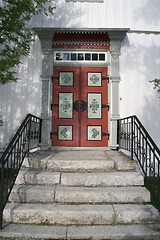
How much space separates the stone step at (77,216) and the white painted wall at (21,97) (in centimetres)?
335

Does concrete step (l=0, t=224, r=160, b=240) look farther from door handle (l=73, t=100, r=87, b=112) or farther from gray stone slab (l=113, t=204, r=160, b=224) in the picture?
door handle (l=73, t=100, r=87, b=112)

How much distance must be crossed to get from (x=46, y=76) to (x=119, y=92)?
2.25m

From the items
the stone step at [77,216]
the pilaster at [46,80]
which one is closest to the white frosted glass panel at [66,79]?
the pilaster at [46,80]

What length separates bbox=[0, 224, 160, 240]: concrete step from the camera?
2.77m

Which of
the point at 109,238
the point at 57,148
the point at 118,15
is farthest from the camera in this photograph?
the point at 118,15

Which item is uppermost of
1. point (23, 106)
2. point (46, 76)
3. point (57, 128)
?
point (46, 76)

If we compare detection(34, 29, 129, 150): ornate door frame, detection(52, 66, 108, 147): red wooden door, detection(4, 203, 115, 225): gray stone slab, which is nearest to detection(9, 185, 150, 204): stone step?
detection(4, 203, 115, 225): gray stone slab

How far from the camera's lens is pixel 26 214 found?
3.14 meters

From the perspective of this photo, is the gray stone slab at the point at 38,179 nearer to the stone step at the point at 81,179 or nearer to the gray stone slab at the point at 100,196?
the stone step at the point at 81,179

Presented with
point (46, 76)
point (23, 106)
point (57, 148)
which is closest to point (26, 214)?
point (57, 148)

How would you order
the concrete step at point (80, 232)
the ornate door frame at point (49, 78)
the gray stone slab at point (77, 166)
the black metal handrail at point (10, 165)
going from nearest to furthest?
the concrete step at point (80, 232), the black metal handrail at point (10, 165), the gray stone slab at point (77, 166), the ornate door frame at point (49, 78)

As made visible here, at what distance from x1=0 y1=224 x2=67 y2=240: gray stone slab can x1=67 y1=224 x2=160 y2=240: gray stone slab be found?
149 mm

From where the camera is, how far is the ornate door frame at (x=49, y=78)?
6.12m

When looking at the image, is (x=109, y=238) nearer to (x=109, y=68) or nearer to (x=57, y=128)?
(x=57, y=128)
